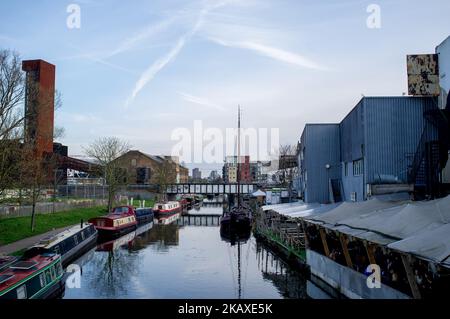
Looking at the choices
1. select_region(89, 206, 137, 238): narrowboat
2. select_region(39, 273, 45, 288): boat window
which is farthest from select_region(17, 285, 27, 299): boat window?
select_region(89, 206, 137, 238): narrowboat

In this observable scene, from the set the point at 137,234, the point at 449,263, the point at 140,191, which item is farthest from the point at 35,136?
the point at 140,191

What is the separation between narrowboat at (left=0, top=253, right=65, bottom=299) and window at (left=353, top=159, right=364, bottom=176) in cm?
1771

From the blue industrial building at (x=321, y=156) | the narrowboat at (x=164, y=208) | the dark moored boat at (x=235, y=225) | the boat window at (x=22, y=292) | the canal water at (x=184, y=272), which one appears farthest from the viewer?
the narrowboat at (x=164, y=208)

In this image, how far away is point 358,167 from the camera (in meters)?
28.3

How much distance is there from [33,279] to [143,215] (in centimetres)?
4320

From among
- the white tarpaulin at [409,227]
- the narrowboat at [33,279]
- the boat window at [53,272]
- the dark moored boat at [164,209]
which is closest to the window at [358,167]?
the white tarpaulin at [409,227]

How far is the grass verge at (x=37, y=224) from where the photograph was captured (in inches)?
1209

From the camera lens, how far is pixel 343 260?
731 inches

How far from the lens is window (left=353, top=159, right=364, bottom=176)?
27000 millimetres

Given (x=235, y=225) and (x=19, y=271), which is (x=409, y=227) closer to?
(x=19, y=271)

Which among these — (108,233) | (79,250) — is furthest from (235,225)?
(79,250)

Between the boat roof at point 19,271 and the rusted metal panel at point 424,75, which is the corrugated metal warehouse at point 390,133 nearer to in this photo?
the rusted metal panel at point 424,75

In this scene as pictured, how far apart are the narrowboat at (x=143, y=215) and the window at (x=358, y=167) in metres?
32.7
